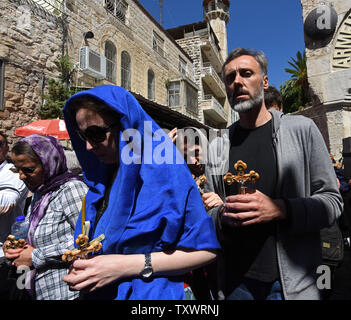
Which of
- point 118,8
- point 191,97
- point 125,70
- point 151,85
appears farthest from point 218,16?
point 125,70

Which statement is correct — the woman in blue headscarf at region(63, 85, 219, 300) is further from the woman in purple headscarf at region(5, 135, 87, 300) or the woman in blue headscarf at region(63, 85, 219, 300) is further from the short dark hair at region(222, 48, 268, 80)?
the short dark hair at region(222, 48, 268, 80)

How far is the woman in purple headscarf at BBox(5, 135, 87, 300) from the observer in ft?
6.07

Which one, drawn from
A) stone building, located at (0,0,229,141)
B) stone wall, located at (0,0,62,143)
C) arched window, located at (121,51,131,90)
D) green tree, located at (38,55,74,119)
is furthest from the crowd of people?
arched window, located at (121,51,131,90)

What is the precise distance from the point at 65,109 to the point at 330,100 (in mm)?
8269

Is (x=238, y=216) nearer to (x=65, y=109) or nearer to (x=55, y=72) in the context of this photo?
(x=65, y=109)

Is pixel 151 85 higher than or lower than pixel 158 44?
Answer: lower

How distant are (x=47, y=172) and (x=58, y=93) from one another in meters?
8.40

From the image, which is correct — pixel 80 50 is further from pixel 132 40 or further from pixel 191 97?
pixel 191 97

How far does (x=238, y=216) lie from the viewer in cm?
118

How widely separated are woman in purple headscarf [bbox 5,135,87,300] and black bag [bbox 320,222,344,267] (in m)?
2.23

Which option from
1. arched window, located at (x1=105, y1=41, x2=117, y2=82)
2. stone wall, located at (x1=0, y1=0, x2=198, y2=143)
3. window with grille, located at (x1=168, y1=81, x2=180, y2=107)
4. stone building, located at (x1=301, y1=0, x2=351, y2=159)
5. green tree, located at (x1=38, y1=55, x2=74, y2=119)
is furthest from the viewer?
window with grille, located at (x1=168, y1=81, x2=180, y2=107)

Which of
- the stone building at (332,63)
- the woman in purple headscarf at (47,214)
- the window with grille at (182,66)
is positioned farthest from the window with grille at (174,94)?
the woman in purple headscarf at (47,214)

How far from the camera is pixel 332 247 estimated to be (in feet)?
7.26

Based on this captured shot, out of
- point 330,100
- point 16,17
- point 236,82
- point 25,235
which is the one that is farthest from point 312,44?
point 16,17
